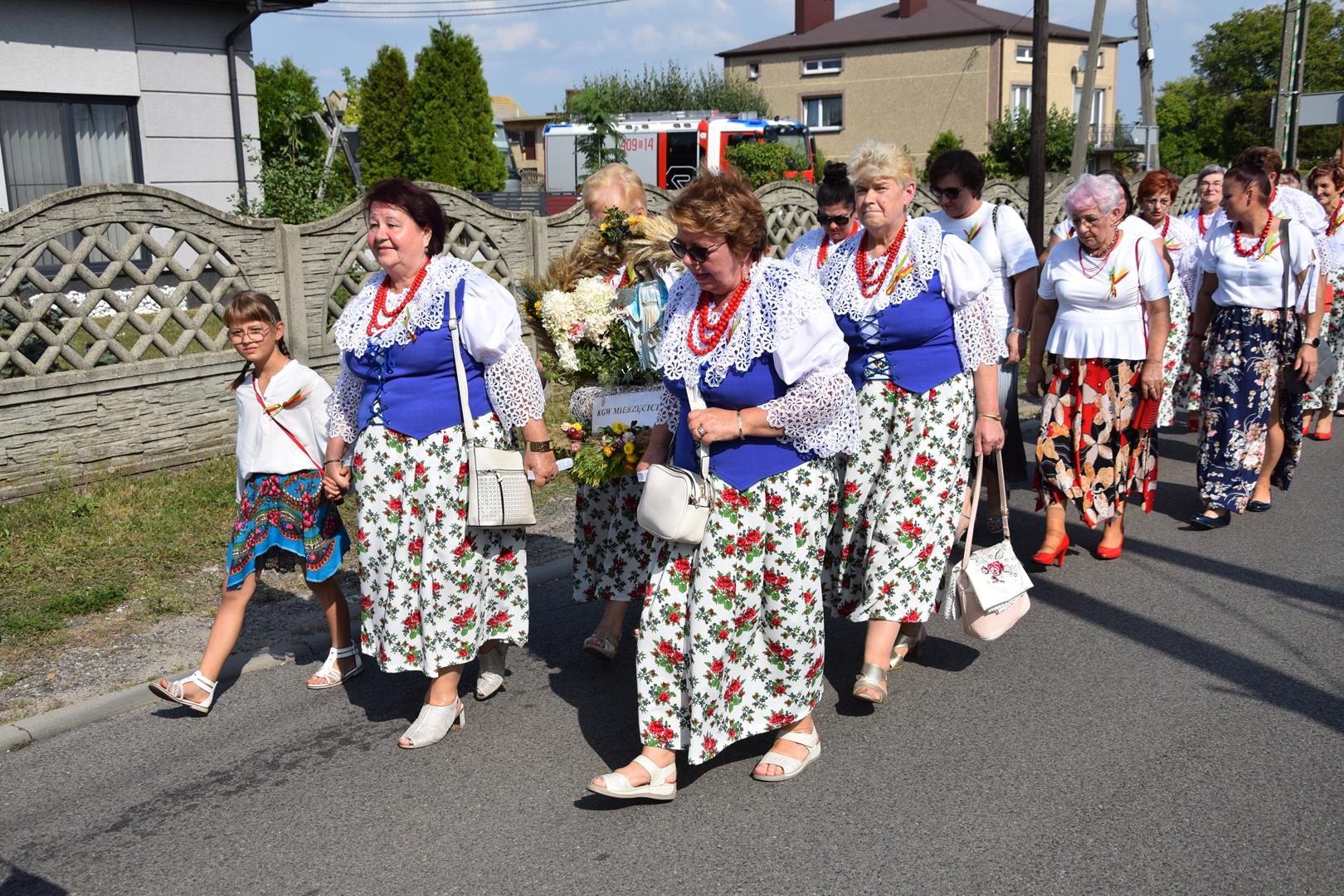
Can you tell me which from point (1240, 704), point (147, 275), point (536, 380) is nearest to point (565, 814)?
point (536, 380)

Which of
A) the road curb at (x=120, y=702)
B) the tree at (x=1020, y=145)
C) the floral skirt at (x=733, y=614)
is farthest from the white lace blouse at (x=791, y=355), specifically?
the tree at (x=1020, y=145)

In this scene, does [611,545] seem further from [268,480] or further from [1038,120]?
[1038,120]

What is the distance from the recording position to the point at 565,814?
12.4ft

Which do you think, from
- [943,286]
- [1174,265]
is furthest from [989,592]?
[1174,265]

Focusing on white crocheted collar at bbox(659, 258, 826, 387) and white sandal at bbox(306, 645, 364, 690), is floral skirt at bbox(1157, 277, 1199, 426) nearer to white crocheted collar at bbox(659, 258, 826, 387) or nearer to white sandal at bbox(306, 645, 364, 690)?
white crocheted collar at bbox(659, 258, 826, 387)

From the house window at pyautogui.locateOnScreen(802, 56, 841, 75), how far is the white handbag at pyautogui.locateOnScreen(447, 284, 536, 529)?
53480 millimetres

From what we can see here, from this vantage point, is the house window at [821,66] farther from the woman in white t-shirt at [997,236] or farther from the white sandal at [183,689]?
the white sandal at [183,689]

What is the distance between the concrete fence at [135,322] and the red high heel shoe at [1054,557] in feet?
9.66

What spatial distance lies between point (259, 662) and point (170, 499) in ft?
7.83

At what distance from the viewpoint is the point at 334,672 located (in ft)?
16.1

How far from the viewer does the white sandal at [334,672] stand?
4.89m

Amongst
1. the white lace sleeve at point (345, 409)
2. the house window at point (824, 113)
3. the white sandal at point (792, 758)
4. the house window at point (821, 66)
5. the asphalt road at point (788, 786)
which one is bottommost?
the asphalt road at point (788, 786)

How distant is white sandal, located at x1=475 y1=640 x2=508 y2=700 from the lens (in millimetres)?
4730

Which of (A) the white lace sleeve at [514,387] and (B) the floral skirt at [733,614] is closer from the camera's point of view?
(B) the floral skirt at [733,614]
